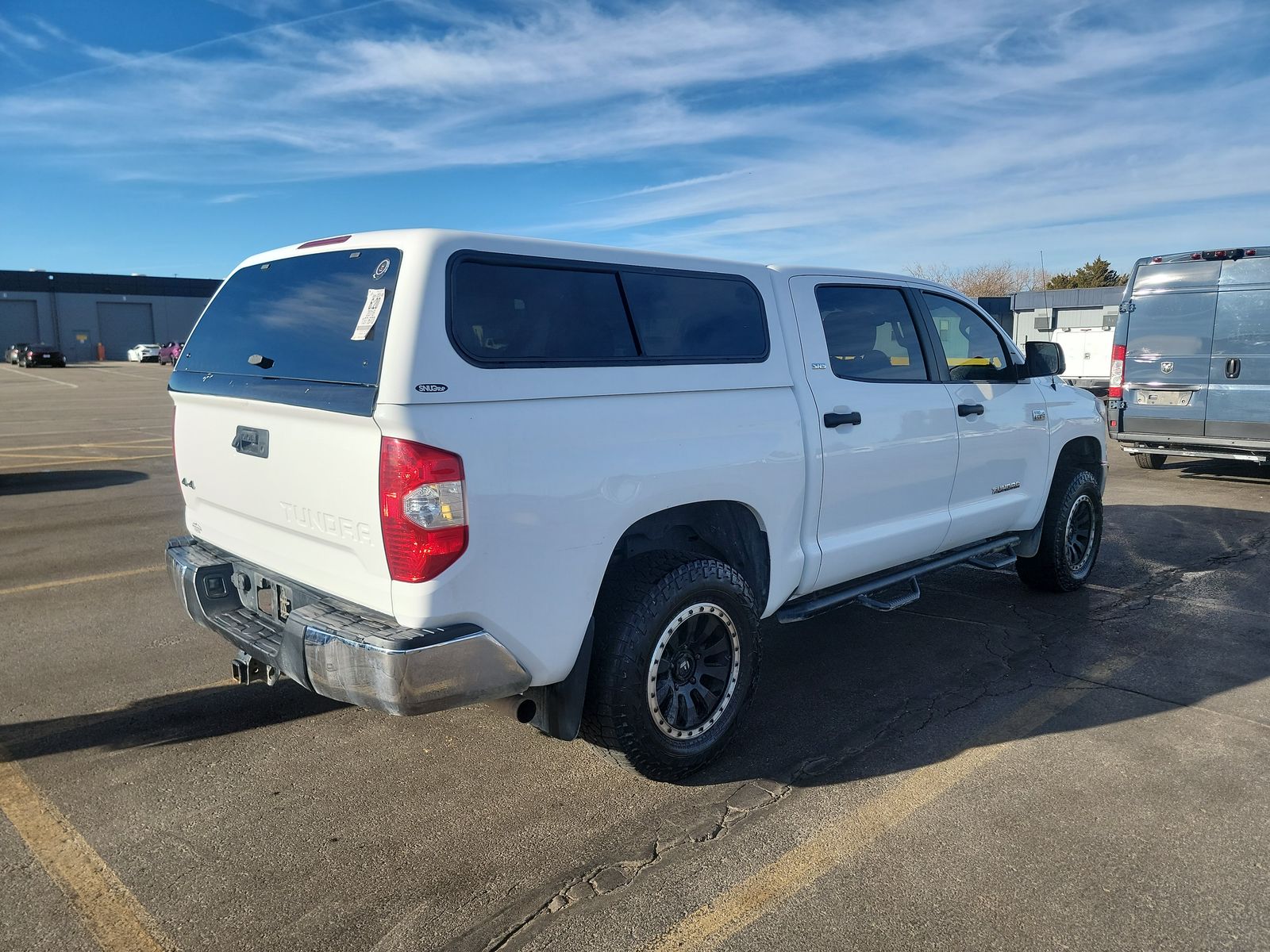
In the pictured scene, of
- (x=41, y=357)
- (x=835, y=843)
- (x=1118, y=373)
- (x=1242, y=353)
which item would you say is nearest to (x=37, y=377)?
(x=41, y=357)

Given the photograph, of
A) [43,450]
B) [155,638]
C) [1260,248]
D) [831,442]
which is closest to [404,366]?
[831,442]

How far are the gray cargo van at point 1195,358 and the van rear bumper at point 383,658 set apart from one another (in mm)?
10002

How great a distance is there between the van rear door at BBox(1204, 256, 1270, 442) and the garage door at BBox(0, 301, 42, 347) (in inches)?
2809

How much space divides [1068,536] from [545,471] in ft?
14.5

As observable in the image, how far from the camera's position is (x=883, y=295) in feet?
15.7

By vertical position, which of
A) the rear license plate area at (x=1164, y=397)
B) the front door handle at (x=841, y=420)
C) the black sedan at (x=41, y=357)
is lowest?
the rear license plate area at (x=1164, y=397)

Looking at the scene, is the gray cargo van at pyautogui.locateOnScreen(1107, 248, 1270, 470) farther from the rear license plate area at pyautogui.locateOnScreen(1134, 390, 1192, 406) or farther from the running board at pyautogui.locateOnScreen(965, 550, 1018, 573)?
the running board at pyautogui.locateOnScreen(965, 550, 1018, 573)

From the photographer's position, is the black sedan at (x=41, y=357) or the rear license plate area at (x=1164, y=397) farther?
the black sedan at (x=41, y=357)

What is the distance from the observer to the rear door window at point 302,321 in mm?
2982

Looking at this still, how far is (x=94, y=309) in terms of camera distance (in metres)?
67.4

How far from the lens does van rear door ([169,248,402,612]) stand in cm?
293

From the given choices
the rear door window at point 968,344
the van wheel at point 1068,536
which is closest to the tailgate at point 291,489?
the rear door window at point 968,344

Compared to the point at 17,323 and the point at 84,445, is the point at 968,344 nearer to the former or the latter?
the point at 84,445

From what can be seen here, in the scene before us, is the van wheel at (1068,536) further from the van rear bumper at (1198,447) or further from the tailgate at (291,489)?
the van rear bumper at (1198,447)
